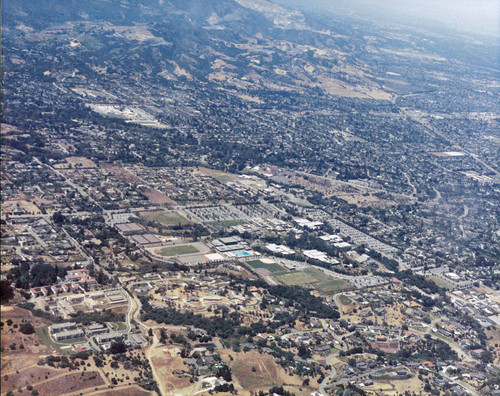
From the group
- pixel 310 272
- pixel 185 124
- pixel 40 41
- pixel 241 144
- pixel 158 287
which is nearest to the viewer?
pixel 158 287

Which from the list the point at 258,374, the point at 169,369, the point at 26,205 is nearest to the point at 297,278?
the point at 258,374

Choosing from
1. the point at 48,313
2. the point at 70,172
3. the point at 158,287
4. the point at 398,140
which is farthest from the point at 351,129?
the point at 48,313

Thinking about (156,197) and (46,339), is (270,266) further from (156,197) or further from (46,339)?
(46,339)

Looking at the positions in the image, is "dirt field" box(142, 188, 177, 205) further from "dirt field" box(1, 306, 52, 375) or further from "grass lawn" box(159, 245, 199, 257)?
"dirt field" box(1, 306, 52, 375)

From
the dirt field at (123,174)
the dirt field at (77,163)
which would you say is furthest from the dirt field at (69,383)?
the dirt field at (77,163)

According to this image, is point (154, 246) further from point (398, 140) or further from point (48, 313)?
point (398, 140)

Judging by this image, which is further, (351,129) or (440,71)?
(440,71)

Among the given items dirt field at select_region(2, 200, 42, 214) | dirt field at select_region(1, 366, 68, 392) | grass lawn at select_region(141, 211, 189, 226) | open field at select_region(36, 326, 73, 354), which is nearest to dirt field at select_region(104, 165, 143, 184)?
grass lawn at select_region(141, 211, 189, 226)
